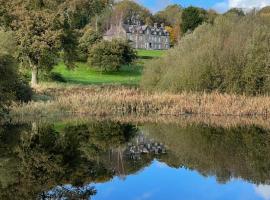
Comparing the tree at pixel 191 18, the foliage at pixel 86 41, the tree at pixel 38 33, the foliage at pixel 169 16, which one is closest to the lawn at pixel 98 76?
the foliage at pixel 86 41

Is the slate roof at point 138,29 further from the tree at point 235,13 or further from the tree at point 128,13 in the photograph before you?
the tree at point 235,13

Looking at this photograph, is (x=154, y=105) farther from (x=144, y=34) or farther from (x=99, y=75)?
(x=144, y=34)

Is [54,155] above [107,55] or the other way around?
the other way around

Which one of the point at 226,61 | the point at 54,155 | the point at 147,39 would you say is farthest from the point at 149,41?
the point at 54,155

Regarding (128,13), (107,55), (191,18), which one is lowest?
(107,55)

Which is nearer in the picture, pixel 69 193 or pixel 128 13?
pixel 69 193

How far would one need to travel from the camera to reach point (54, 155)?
19.7m

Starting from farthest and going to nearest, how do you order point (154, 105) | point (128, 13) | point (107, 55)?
point (128, 13) → point (107, 55) → point (154, 105)

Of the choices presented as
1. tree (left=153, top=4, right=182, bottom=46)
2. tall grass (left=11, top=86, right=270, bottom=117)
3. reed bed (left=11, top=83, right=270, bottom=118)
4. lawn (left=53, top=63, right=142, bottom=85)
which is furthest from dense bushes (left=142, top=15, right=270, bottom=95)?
tree (left=153, top=4, right=182, bottom=46)

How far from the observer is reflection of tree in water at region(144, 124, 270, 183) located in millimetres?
17000

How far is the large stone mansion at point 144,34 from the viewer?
11550cm

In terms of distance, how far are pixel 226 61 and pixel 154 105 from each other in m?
6.62

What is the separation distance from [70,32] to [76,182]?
130 ft

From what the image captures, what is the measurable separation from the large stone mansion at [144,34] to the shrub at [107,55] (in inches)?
1891
